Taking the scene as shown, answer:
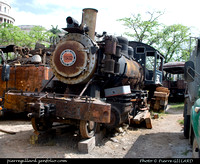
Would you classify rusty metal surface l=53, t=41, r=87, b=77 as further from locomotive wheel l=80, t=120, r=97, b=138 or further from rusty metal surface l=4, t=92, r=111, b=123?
locomotive wheel l=80, t=120, r=97, b=138

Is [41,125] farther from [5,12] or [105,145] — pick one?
[5,12]

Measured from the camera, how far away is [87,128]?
15.3 ft

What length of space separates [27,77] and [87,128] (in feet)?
12.4

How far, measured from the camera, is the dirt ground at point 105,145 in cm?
423

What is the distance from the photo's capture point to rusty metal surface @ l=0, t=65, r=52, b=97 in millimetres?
7263

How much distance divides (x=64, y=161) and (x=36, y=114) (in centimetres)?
100

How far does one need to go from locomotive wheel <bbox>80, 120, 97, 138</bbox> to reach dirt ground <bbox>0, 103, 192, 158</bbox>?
344 mm

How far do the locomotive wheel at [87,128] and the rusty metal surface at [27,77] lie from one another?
320 centimetres

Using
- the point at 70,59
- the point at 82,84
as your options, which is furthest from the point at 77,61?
the point at 82,84

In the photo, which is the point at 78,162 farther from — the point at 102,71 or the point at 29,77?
the point at 29,77

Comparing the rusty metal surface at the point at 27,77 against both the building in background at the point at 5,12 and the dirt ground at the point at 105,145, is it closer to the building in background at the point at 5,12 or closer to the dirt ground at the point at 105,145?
the dirt ground at the point at 105,145

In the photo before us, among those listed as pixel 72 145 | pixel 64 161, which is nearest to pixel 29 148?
pixel 72 145

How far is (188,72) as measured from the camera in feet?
13.2

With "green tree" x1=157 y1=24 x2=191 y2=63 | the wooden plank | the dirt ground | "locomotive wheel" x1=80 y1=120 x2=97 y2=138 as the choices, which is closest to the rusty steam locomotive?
"locomotive wheel" x1=80 y1=120 x2=97 y2=138
